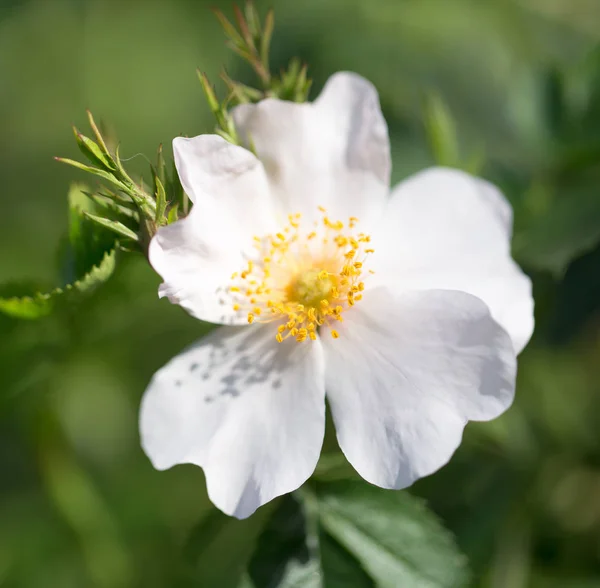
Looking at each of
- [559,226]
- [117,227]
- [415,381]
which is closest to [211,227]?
[117,227]

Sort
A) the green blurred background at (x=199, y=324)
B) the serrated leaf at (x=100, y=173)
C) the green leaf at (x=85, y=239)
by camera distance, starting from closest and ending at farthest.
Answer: the serrated leaf at (x=100, y=173), the green leaf at (x=85, y=239), the green blurred background at (x=199, y=324)

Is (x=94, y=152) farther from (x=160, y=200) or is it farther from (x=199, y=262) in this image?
(x=199, y=262)

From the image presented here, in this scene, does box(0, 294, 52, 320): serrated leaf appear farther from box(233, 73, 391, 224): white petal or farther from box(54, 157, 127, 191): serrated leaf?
box(233, 73, 391, 224): white petal

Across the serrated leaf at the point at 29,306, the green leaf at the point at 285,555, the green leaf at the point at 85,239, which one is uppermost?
the green leaf at the point at 85,239

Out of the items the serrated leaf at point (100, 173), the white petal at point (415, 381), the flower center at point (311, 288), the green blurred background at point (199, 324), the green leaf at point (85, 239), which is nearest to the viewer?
the serrated leaf at point (100, 173)

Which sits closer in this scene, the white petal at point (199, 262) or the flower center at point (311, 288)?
the white petal at point (199, 262)

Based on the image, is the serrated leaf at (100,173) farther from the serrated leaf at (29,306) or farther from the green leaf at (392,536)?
the green leaf at (392,536)

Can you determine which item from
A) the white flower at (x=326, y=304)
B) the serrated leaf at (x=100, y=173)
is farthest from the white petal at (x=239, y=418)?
the serrated leaf at (x=100, y=173)
